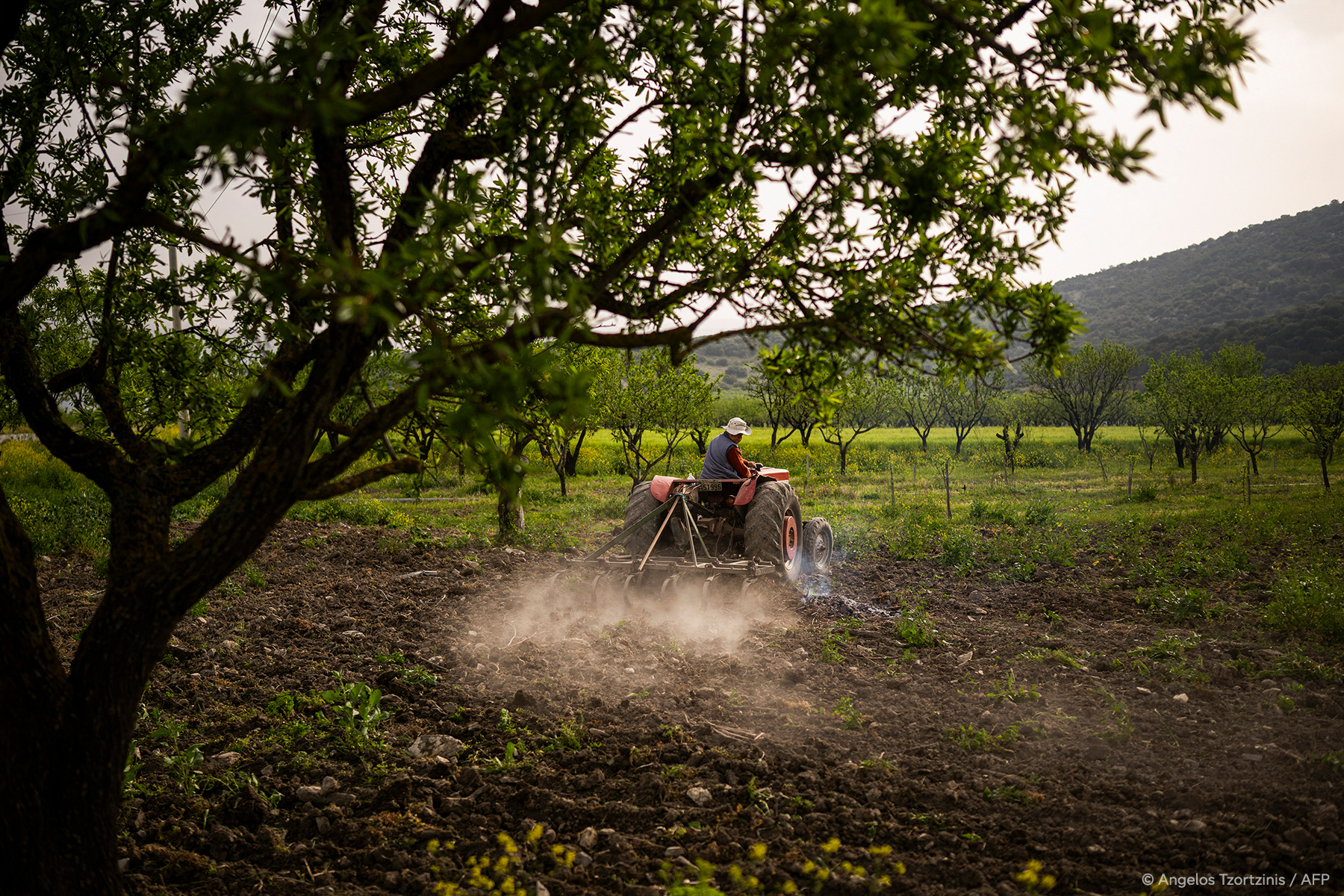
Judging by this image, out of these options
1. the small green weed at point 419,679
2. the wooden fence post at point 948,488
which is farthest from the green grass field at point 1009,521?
the small green weed at point 419,679

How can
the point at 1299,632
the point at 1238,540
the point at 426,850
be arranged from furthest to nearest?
the point at 1238,540 < the point at 1299,632 < the point at 426,850

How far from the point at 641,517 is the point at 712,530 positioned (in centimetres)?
107

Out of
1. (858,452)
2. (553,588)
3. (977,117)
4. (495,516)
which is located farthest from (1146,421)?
(977,117)

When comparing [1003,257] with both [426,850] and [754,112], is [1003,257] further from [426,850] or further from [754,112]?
[426,850]

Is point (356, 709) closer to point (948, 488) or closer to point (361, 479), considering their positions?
point (361, 479)

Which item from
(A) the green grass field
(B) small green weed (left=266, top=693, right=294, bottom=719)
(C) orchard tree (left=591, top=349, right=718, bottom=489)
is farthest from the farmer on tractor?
(C) orchard tree (left=591, top=349, right=718, bottom=489)

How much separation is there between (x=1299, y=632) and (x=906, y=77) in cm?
681

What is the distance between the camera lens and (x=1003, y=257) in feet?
10.8

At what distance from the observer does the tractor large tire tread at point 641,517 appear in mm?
9156

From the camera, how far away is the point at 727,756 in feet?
14.9

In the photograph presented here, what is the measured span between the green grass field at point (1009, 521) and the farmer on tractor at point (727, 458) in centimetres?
258

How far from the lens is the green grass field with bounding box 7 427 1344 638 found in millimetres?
9344

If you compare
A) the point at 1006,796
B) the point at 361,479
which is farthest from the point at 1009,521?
the point at 361,479

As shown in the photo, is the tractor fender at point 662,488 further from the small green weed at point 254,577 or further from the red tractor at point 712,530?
the small green weed at point 254,577
